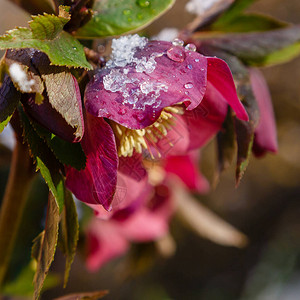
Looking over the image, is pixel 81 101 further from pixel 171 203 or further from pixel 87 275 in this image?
pixel 87 275

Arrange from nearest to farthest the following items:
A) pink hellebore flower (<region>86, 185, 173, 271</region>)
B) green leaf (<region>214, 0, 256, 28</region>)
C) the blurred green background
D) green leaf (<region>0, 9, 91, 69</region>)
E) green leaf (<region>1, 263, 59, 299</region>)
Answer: green leaf (<region>0, 9, 91, 69</region>) < green leaf (<region>214, 0, 256, 28</region>) < green leaf (<region>1, 263, 59, 299</region>) < pink hellebore flower (<region>86, 185, 173, 271</region>) < the blurred green background

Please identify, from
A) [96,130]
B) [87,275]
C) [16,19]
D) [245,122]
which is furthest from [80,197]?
[87,275]

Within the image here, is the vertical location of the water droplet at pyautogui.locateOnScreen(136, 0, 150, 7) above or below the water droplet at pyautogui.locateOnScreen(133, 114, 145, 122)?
above

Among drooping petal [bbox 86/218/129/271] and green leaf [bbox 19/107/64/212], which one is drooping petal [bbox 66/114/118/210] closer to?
Result: green leaf [bbox 19/107/64/212]

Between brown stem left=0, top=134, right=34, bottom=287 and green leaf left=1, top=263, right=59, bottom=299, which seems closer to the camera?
brown stem left=0, top=134, right=34, bottom=287

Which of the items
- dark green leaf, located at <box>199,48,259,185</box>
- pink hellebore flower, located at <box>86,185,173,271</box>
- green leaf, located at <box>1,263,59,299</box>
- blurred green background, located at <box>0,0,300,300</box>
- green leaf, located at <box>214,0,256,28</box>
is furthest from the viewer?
blurred green background, located at <box>0,0,300,300</box>

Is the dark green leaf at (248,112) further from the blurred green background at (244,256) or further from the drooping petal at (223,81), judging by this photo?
the blurred green background at (244,256)

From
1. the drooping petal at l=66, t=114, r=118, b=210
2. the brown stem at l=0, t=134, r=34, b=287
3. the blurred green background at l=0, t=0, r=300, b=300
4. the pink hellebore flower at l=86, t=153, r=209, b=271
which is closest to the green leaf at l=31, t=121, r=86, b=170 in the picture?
the drooping petal at l=66, t=114, r=118, b=210
